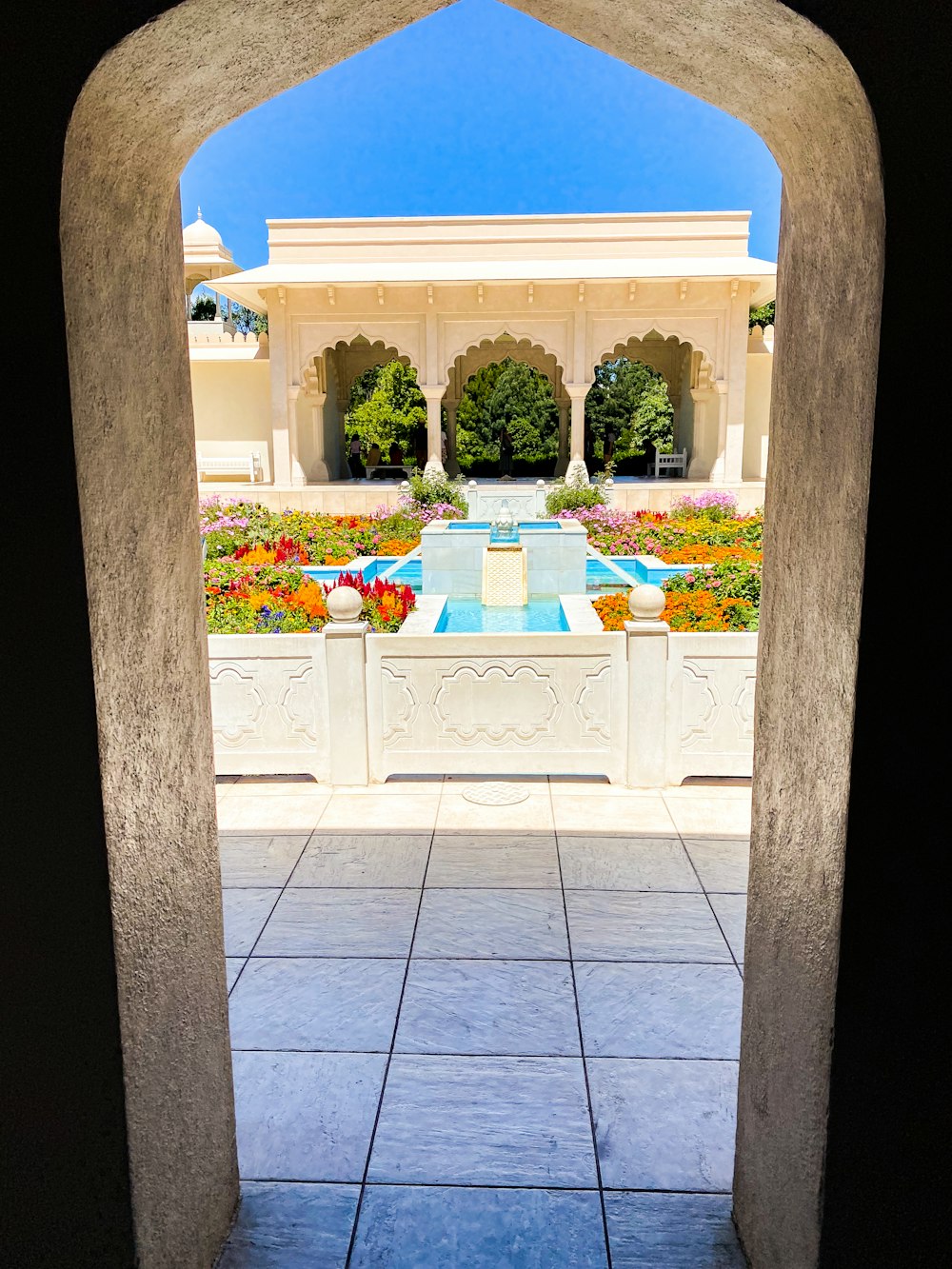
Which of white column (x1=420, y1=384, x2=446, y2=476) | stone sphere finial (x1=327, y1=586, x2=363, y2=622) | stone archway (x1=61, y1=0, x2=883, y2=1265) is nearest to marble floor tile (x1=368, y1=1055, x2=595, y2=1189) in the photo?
stone archway (x1=61, y1=0, x2=883, y2=1265)

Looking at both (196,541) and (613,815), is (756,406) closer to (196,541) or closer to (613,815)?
(613,815)

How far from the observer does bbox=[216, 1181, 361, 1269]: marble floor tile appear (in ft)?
6.31

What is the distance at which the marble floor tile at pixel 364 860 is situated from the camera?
369cm

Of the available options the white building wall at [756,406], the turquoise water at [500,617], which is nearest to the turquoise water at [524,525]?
the turquoise water at [500,617]

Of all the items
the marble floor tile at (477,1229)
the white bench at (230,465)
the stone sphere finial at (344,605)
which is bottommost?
the marble floor tile at (477,1229)

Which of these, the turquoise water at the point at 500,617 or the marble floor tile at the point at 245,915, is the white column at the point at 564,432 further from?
the marble floor tile at the point at 245,915

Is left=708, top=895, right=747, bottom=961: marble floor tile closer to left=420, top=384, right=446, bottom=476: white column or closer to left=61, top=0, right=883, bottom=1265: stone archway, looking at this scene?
left=61, top=0, right=883, bottom=1265: stone archway

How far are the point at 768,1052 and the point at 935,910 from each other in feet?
1.82

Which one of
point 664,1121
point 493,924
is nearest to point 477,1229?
point 664,1121

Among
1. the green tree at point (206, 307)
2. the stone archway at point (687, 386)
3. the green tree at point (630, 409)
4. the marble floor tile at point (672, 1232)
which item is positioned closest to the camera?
the marble floor tile at point (672, 1232)

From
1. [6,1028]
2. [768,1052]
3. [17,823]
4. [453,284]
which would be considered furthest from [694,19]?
[453,284]

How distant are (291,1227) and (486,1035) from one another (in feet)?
2.63

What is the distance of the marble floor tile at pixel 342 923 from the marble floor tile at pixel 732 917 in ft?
3.55

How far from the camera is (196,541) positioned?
1.92 m
